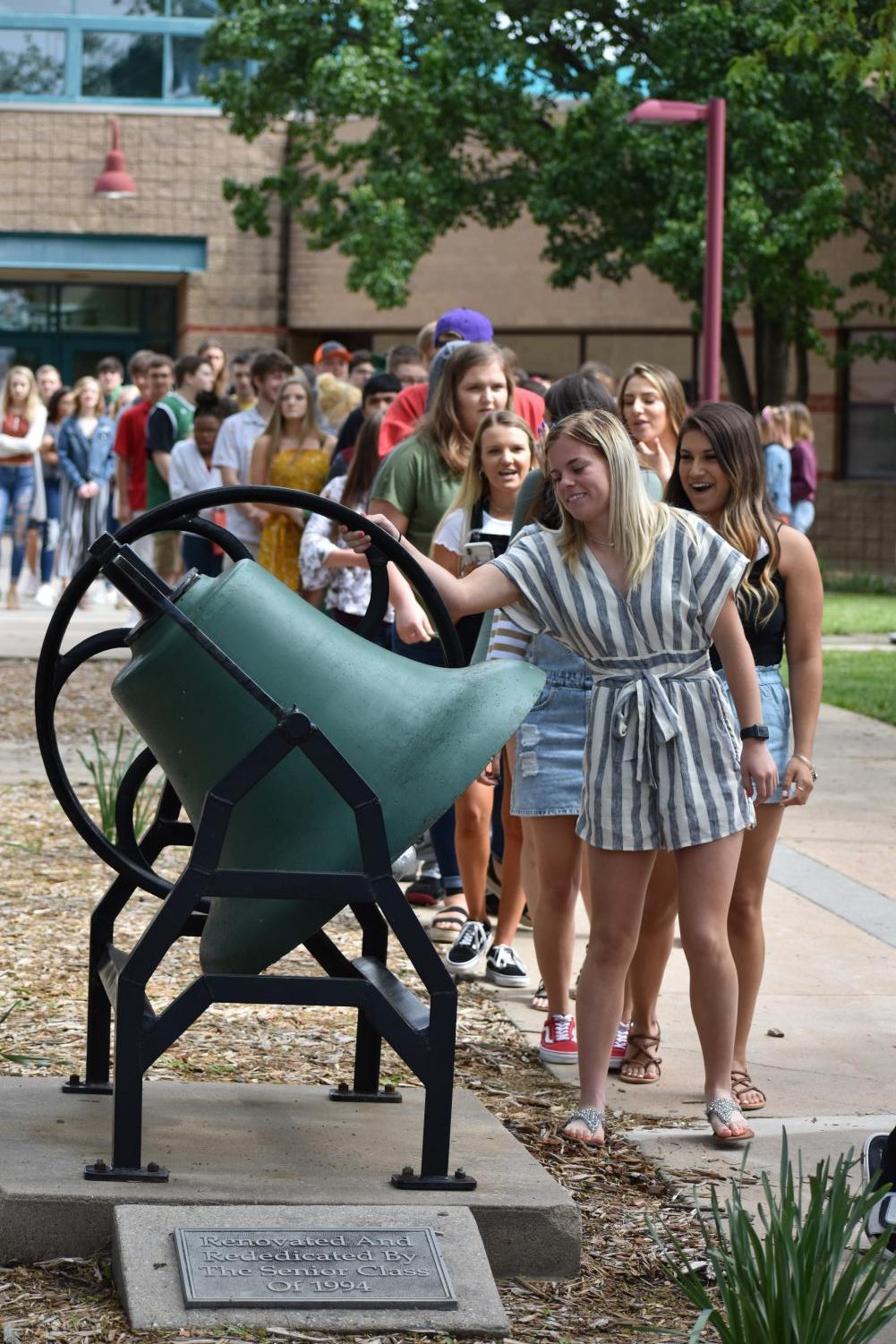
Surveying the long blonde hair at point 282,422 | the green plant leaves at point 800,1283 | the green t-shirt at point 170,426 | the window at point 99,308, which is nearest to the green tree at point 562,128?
the window at point 99,308

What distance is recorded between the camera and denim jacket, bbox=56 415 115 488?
18.1m

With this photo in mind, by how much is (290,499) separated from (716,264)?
13873 millimetres

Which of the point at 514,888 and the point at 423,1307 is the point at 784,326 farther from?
the point at 423,1307

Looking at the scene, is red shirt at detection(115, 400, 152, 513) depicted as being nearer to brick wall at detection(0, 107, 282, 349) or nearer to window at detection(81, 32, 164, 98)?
brick wall at detection(0, 107, 282, 349)

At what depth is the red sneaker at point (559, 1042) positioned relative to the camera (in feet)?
17.4

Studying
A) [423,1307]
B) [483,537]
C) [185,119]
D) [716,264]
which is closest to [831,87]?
[716,264]

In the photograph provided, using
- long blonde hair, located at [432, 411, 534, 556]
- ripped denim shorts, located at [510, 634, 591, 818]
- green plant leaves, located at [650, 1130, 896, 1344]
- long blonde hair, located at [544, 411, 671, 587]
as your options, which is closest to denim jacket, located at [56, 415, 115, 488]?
long blonde hair, located at [432, 411, 534, 556]

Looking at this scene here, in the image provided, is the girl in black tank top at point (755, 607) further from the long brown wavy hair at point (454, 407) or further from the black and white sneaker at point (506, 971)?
the long brown wavy hair at point (454, 407)

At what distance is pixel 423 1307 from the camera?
345 centimetres

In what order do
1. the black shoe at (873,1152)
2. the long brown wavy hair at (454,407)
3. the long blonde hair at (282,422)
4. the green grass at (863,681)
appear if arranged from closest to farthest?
the black shoe at (873,1152)
the long brown wavy hair at (454,407)
the long blonde hair at (282,422)
the green grass at (863,681)

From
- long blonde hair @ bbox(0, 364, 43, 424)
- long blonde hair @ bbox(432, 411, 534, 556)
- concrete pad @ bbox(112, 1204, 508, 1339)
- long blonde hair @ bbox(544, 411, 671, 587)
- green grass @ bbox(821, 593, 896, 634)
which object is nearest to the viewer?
concrete pad @ bbox(112, 1204, 508, 1339)

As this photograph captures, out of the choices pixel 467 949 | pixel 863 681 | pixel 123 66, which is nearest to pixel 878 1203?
pixel 467 949

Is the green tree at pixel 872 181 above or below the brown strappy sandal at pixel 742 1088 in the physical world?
above

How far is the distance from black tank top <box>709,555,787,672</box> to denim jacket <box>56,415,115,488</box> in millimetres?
13628
